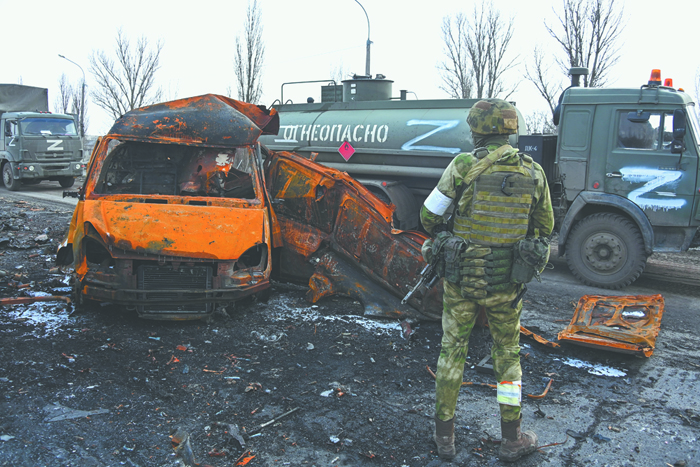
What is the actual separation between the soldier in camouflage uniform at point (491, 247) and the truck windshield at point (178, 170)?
2870 millimetres

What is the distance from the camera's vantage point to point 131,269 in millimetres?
4336

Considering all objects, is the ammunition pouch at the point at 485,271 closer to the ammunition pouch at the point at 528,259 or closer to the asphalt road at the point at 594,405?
the ammunition pouch at the point at 528,259

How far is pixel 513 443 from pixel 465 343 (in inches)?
23.6

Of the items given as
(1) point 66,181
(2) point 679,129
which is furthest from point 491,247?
(1) point 66,181

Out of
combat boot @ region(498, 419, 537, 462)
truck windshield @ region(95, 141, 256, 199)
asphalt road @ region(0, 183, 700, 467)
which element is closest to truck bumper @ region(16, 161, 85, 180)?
truck windshield @ region(95, 141, 256, 199)

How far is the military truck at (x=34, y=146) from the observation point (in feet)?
49.5

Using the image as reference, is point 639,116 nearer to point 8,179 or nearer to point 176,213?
point 176,213

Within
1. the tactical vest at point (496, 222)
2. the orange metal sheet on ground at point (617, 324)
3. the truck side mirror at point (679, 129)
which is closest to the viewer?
the tactical vest at point (496, 222)

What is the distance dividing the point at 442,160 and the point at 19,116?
530 inches

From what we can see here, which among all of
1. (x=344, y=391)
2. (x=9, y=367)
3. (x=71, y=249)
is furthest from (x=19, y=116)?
(x=344, y=391)

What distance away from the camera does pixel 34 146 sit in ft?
49.6

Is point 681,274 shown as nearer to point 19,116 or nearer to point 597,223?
point 597,223

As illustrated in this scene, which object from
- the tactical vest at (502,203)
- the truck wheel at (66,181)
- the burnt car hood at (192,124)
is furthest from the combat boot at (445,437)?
the truck wheel at (66,181)

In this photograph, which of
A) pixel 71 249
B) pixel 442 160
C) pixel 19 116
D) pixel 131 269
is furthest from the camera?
pixel 19 116
